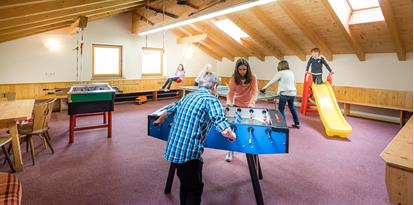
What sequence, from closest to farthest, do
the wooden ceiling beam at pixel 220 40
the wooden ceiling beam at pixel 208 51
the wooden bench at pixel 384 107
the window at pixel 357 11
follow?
the window at pixel 357 11 < the wooden bench at pixel 384 107 < the wooden ceiling beam at pixel 220 40 < the wooden ceiling beam at pixel 208 51

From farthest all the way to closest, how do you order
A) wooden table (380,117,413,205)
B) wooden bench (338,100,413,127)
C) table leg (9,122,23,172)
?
wooden bench (338,100,413,127) → table leg (9,122,23,172) → wooden table (380,117,413,205)

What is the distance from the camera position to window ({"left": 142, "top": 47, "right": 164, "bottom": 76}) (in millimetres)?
9172

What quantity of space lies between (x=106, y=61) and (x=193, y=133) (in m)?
7.20

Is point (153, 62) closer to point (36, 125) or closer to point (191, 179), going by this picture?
point (36, 125)

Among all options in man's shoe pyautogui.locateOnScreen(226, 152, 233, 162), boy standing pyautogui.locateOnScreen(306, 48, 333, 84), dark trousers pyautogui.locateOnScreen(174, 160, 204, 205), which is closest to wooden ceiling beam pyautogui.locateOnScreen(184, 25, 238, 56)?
boy standing pyautogui.locateOnScreen(306, 48, 333, 84)

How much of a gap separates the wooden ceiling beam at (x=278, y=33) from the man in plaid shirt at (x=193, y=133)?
4.72 m

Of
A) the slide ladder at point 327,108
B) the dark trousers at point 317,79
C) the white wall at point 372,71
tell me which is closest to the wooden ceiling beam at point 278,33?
the white wall at point 372,71

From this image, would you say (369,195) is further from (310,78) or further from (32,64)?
(32,64)

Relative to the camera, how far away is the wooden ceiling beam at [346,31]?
5.13 meters

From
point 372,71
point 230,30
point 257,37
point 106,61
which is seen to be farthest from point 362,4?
point 106,61

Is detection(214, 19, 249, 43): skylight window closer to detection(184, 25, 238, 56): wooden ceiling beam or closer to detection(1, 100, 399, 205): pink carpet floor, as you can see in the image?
detection(184, 25, 238, 56): wooden ceiling beam

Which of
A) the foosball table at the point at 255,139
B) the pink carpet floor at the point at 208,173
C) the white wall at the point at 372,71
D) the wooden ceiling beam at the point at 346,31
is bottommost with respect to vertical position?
the pink carpet floor at the point at 208,173

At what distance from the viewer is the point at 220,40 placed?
890 cm

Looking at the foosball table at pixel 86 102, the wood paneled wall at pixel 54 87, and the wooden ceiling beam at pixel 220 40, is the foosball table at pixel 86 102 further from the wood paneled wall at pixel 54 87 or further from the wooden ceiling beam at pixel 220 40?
the wooden ceiling beam at pixel 220 40
